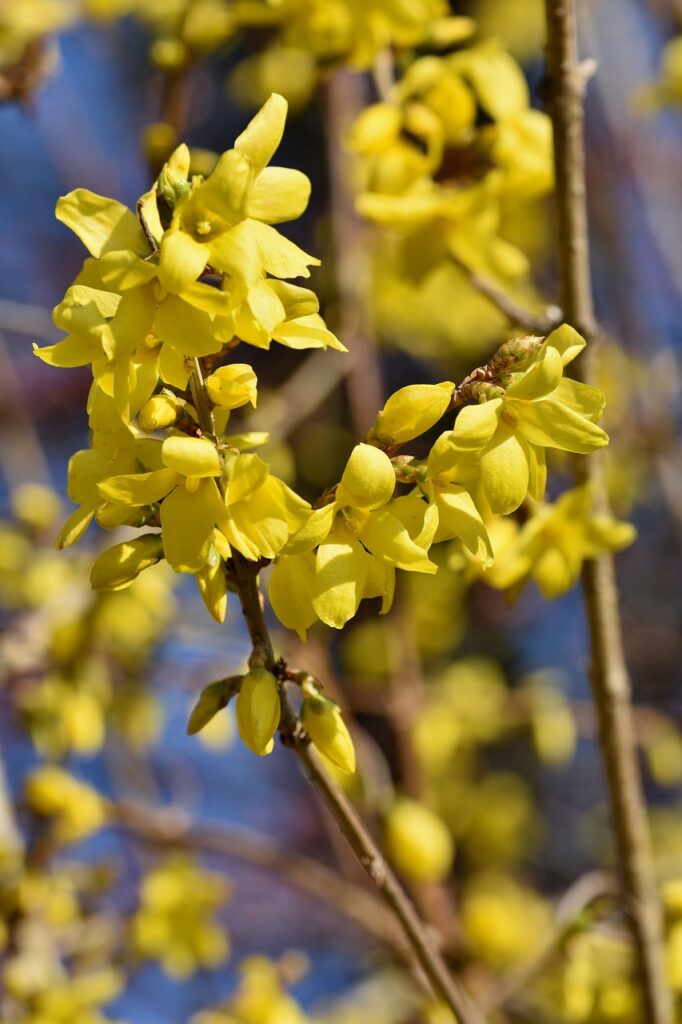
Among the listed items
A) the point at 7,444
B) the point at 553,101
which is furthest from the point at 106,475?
the point at 7,444

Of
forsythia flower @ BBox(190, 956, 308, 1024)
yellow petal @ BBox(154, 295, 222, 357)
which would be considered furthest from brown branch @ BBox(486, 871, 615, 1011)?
yellow petal @ BBox(154, 295, 222, 357)

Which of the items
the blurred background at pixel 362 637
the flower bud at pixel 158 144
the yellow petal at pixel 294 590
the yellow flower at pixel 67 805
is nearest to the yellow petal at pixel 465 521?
the yellow petal at pixel 294 590

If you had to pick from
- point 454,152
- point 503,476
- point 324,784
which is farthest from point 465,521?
point 454,152

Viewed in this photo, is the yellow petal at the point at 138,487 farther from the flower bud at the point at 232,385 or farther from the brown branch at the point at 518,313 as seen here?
the brown branch at the point at 518,313

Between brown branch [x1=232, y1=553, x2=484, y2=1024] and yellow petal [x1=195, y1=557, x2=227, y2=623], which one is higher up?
yellow petal [x1=195, y1=557, x2=227, y2=623]

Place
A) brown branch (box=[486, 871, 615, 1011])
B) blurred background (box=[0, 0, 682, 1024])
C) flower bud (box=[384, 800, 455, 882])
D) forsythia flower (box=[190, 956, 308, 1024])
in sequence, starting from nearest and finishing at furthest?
1. brown branch (box=[486, 871, 615, 1011])
2. forsythia flower (box=[190, 956, 308, 1024])
3. blurred background (box=[0, 0, 682, 1024])
4. flower bud (box=[384, 800, 455, 882])

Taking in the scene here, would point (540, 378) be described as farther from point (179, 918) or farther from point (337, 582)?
point (179, 918)

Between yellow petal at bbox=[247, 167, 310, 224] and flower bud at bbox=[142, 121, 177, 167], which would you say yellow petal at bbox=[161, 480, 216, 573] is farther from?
flower bud at bbox=[142, 121, 177, 167]
